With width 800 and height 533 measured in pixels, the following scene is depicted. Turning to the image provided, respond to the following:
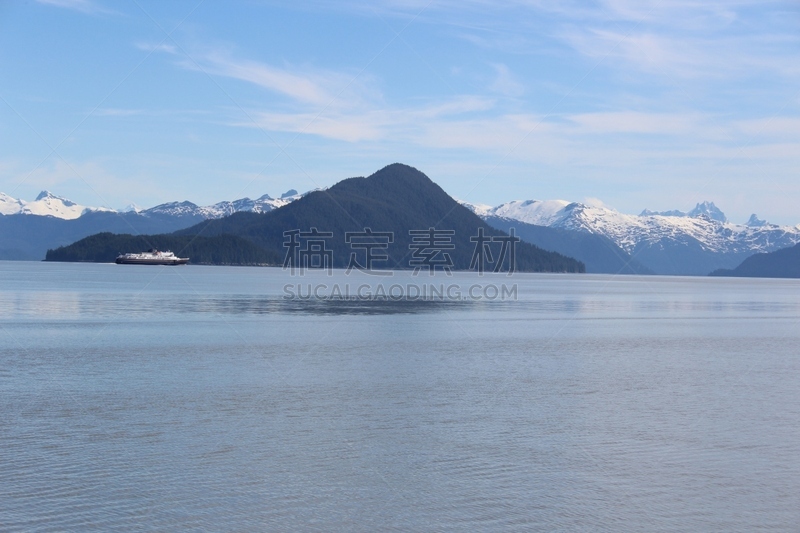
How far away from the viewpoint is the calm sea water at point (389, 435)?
1502 cm

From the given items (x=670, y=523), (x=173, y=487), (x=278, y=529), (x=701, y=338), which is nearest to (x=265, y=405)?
(x=173, y=487)

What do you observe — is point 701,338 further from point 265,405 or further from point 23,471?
point 23,471

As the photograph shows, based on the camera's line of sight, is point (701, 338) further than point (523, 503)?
Yes

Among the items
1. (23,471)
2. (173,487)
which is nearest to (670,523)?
(173,487)

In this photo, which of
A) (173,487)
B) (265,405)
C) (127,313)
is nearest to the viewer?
(173,487)

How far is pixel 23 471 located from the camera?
653 inches

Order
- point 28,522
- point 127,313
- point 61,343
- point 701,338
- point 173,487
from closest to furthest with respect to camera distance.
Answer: point 28,522 → point 173,487 → point 61,343 → point 701,338 → point 127,313

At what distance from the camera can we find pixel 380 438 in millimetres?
20578

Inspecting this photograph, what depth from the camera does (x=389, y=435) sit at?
68.7 feet

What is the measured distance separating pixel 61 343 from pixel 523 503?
3006 centimetres

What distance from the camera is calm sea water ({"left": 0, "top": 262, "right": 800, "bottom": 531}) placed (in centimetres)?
1502

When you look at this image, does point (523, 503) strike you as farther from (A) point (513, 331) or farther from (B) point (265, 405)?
(A) point (513, 331)

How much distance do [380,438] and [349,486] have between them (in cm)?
410

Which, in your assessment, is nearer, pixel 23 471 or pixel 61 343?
pixel 23 471
